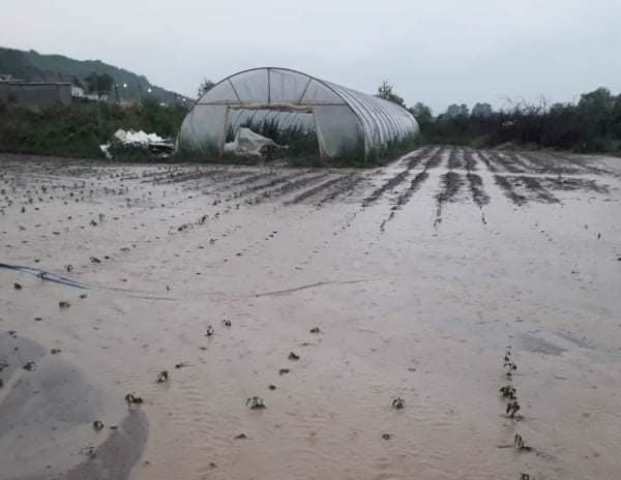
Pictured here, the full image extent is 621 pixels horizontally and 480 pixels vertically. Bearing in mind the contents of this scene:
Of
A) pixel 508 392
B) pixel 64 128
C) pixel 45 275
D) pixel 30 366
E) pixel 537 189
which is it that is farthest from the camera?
pixel 64 128

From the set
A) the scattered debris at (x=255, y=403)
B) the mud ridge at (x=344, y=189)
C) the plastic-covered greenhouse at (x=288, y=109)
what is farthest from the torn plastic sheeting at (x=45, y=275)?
the plastic-covered greenhouse at (x=288, y=109)

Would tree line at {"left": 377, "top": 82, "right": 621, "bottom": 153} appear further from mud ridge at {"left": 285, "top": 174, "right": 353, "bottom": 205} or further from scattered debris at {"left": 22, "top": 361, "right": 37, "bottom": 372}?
scattered debris at {"left": 22, "top": 361, "right": 37, "bottom": 372}

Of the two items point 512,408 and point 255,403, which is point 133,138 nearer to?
point 255,403

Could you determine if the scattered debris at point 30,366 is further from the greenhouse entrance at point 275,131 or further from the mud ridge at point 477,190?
the greenhouse entrance at point 275,131

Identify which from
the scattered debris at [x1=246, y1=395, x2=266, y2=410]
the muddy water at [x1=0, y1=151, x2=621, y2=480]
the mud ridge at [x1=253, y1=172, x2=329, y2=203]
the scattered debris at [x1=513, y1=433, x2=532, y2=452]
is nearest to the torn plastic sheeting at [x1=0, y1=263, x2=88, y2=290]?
the muddy water at [x1=0, y1=151, x2=621, y2=480]

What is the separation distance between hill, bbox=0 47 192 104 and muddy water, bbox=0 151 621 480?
55782mm

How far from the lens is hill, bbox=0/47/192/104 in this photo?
205 feet

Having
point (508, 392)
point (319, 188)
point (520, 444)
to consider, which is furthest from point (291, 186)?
point (520, 444)

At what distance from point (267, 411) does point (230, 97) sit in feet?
51.5

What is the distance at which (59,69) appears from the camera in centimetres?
8456

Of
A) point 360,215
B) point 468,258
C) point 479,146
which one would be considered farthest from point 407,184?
point 479,146

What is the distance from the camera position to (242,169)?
16.2 metres

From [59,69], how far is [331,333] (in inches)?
3545

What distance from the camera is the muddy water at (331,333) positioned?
9.66 feet
